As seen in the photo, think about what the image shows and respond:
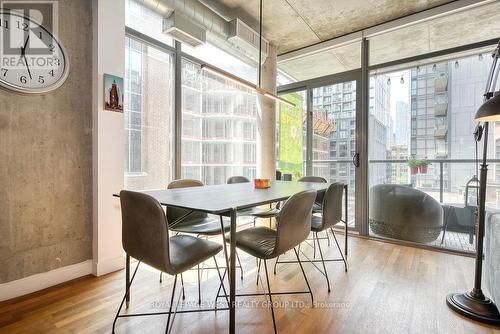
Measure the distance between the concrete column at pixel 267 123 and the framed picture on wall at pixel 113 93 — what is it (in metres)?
2.33

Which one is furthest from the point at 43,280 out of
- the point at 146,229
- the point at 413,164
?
the point at 413,164

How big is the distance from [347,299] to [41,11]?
11.5 ft

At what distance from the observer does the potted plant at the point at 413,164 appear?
3.51 meters

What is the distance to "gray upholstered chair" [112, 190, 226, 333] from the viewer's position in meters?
1.37

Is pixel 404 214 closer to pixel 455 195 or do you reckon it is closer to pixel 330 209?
pixel 455 195

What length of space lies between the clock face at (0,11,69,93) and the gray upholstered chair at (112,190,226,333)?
1.48 meters

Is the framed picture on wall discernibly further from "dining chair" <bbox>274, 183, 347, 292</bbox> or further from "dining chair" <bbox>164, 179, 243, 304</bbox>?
"dining chair" <bbox>274, 183, 347, 292</bbox>

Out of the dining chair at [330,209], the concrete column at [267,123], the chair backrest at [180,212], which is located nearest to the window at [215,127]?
the concrete column at [267,123]

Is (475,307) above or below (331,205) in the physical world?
below

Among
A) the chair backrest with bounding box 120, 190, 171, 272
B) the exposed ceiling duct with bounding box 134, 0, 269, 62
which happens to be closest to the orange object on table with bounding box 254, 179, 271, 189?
the chair backrest with bounding box 120, 190, 171, 272

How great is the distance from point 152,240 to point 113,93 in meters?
1.81

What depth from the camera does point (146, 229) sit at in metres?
1.44

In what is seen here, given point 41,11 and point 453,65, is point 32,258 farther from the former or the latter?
point 453,65

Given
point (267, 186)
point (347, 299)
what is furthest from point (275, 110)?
point (347, 299)
